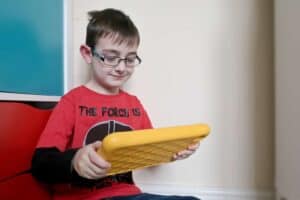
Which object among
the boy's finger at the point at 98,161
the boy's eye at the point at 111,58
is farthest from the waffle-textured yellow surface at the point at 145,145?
the boy's eye at the point at 111,58

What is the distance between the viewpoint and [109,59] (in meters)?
0.79

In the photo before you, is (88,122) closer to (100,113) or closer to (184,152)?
(100,113)

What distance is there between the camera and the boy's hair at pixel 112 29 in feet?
2.62

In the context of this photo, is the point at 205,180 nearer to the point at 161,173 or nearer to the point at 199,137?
the point at 161,173

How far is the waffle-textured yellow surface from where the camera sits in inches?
19.8

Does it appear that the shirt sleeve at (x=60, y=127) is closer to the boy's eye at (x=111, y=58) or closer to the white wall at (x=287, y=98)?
the boy's eye at (x=111, y=58)

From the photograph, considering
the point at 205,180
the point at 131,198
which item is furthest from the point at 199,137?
the point at 205,180

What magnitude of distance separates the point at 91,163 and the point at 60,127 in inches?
8.7

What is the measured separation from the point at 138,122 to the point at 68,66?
27cm

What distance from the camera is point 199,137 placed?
69 centimetres

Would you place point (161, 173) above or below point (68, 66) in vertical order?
below

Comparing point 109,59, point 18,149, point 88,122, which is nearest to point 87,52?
point 109,59

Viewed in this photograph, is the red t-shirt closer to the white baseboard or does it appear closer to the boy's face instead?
the boy's face

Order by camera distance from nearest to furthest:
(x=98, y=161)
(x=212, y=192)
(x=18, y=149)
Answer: (x=98, y=161)
(x=18, y=149)
(x=212, y=192)
